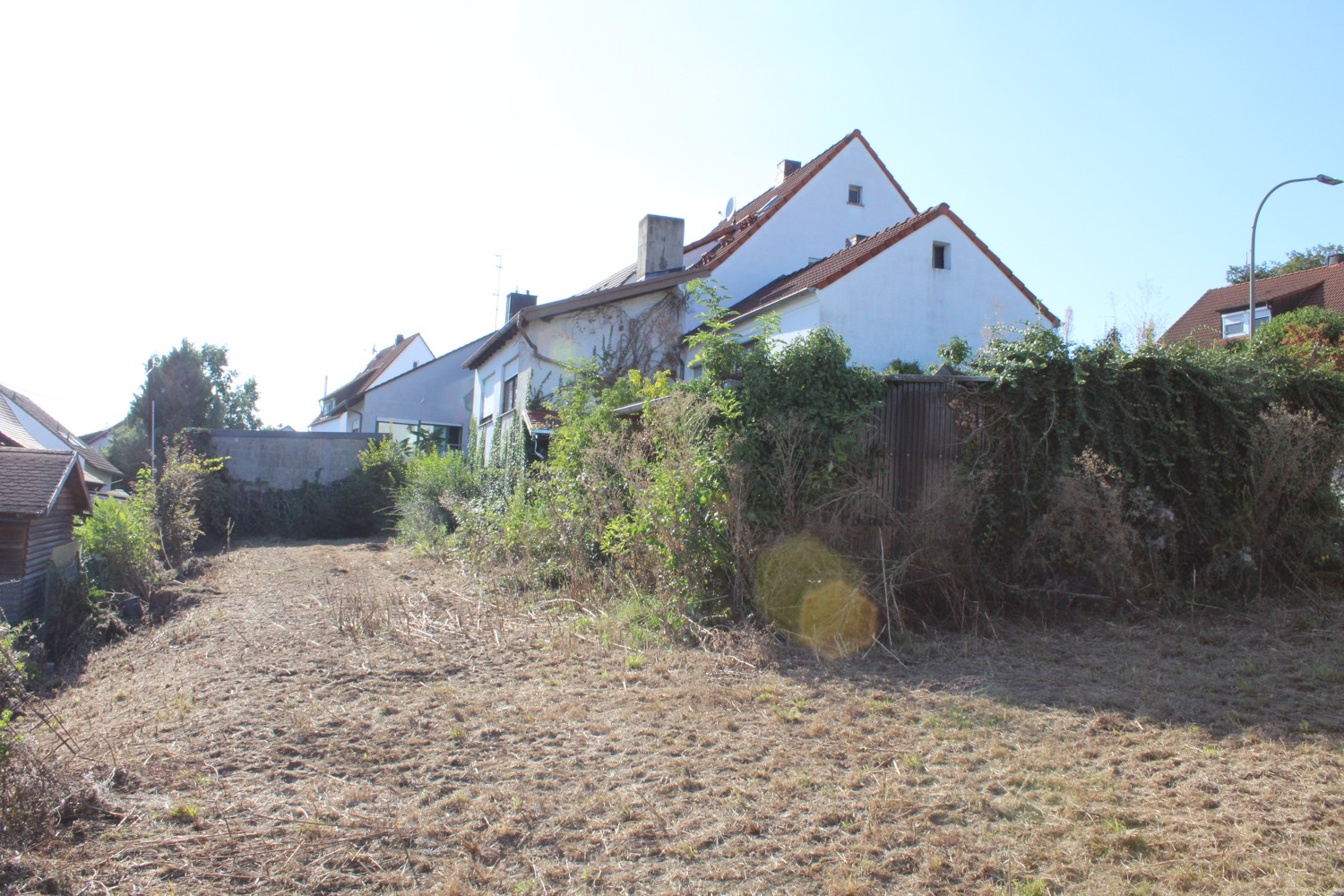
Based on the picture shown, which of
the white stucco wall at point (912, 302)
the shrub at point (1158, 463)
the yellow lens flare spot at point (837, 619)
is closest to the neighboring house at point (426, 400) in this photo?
the white stucco wall at point (912, 302)

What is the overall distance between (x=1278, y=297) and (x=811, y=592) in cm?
2757

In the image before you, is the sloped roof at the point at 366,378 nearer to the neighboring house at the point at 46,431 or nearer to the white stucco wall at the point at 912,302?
the neighboring house at the point at 46,431

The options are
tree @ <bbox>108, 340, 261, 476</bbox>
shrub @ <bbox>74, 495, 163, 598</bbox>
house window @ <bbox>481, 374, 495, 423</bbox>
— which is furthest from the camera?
tree @ <bbox>108, 340, 261, 476</bbox>

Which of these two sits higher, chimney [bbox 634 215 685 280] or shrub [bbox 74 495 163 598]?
chimney [bbox 634 215 685 280]

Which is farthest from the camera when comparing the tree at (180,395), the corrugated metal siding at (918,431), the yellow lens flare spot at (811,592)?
the tree at (180,395)

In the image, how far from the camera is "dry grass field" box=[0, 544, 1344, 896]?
132 inches

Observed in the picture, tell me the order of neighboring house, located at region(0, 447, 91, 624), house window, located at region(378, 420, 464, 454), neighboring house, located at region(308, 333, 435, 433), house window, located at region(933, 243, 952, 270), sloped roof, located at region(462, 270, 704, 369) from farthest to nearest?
neighboring house, located at region(308, 333, 435, 433)
house window, located at region(378, 420, 464, 454)
sloped roof, located at region(462, 270, 704, 369)
house window, located at region(933, 243, 952, 270)
neighboring house, located at region(0, 447, 91, 624)

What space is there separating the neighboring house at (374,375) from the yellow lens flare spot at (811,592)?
102 feet

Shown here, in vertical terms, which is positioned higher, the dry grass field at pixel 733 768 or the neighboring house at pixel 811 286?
the neighboring house at pixel 811 286

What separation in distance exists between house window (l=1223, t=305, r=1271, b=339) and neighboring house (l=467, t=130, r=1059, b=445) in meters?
14.6

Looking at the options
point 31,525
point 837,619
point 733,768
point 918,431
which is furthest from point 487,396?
point 733,768

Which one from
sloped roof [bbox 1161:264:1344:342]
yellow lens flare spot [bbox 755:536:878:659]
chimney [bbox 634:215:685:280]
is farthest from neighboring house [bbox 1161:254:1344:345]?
yellow lens flare spot [bbox 755:536:878:659]

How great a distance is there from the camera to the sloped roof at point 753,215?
17141 mm

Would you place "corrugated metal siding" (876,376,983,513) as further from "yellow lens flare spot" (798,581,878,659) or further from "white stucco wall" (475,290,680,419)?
"white stucco wall" (475,290,680,419)
